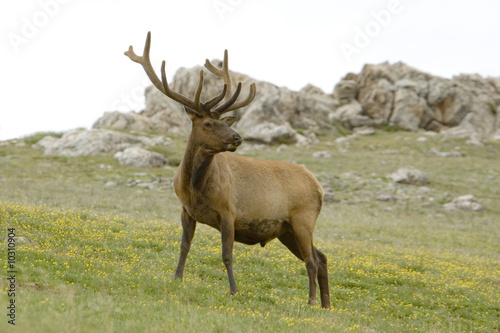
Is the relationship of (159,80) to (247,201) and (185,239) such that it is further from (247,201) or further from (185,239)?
(185,239)

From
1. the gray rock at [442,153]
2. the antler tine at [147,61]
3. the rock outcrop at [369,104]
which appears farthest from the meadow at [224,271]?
the rock outcrop at [369,104]

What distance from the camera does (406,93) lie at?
242 ft

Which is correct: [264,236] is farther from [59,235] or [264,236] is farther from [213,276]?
[59,235]

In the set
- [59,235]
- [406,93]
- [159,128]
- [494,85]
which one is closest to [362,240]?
[59,235]

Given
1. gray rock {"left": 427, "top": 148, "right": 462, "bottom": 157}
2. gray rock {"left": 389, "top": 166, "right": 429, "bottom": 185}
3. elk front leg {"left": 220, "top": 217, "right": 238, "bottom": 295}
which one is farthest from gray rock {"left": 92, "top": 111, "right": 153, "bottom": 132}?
elk front leg {"left": 220, "top": 217, "right": 238, "bottom": 295}

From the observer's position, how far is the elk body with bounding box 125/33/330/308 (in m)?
9.35

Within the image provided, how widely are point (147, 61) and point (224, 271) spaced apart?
4.95 m

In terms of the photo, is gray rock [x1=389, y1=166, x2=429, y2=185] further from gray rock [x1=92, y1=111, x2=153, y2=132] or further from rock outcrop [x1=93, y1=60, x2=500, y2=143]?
gray rock [x1=92, y1=111, x2=153, y2=132]

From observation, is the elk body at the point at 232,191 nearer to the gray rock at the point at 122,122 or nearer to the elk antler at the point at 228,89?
the elk antler at the point at 228,89

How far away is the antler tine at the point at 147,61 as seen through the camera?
991 cm

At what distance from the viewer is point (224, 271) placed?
1204 cm

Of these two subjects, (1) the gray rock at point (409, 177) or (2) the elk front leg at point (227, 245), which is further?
(1) the gray rock at point (409, 177)

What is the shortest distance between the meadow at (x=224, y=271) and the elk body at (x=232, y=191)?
3.17ft

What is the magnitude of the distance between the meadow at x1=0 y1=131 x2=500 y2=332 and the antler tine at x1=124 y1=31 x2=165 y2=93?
11.5 ft
